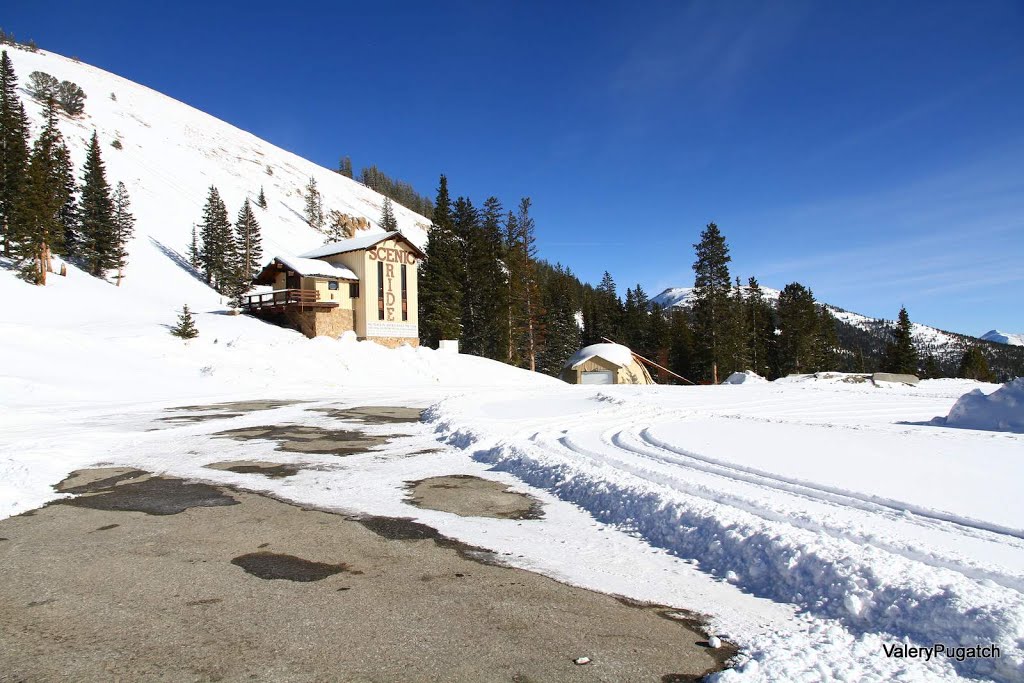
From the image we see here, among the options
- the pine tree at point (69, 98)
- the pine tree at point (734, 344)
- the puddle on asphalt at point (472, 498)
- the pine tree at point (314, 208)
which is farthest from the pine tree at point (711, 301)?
the pine tree at point (69, 98)

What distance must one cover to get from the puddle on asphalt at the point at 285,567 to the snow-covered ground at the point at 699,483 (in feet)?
4.66

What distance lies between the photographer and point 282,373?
1034 inches

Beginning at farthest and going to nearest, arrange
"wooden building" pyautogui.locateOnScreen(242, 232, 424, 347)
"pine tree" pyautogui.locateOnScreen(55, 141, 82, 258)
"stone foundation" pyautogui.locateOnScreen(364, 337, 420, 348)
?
"pine tree" pyautogui.locateOnScreen(55, 141, 82, 258), "stone foundation" pyautogui.locateOnScreen(364, 337, 420, 348), "wooden building" pyautogui.locateOnScreen(242, 232, 424, 347)

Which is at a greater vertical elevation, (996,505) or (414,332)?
(414,332)

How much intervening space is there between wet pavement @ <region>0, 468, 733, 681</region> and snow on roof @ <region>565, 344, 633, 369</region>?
38.7 m

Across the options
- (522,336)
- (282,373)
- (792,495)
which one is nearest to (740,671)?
(792,495)

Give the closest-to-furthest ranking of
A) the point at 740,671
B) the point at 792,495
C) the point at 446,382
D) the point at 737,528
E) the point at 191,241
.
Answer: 1. the point at 740,671
2. the point at 737,528
3. the point at 792,495
4. the point at 446,382
5. the point at 191,241

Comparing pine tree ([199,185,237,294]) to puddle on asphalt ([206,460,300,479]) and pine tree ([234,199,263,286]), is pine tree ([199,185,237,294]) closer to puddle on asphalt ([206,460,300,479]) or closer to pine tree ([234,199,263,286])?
pine tree ([234,199,263,286])

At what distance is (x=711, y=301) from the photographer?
52.7 meters

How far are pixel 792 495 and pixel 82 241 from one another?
63736 millimetres

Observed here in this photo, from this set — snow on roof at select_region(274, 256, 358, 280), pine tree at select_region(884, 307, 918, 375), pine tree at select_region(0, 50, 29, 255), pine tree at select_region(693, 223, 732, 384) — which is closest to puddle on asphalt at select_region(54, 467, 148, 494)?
snow on roof at select_region(274, 256, 358, 280)

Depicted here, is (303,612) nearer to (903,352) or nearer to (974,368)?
(903,352)

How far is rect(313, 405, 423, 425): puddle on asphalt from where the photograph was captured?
48.9 ft

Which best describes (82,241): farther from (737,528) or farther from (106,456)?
(737,528)
